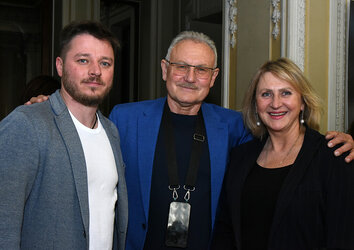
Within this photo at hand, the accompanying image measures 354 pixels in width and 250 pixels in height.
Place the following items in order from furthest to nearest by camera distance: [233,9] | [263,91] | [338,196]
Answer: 1. [233,9]
2. [263,91]
3. [338,196]

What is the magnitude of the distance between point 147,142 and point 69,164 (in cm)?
66

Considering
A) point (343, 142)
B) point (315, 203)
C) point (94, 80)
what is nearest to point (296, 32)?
point (343, 142)

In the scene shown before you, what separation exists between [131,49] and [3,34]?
7.27 feet

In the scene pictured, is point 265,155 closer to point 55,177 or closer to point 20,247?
point 55,177

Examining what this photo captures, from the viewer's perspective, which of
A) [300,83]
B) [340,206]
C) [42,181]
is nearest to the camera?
[42,181]

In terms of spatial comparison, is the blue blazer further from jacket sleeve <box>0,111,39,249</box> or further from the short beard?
jacket sleeve <box>0,111,39,249</box>

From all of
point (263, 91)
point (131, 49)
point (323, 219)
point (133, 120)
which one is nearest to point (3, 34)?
point (131, 49)

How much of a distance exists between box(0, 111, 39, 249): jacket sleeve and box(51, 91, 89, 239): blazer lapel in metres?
0.16

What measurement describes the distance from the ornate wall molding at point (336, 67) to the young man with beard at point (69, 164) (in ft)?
7.16

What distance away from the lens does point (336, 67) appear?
345 cm

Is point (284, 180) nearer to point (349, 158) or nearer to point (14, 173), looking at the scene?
point (349, 158)

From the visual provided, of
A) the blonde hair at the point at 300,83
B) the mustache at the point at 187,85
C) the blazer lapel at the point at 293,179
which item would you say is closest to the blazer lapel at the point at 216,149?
the mustache at the point at 187,85

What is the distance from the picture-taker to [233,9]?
3.97 m

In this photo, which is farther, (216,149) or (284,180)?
(216,149)
